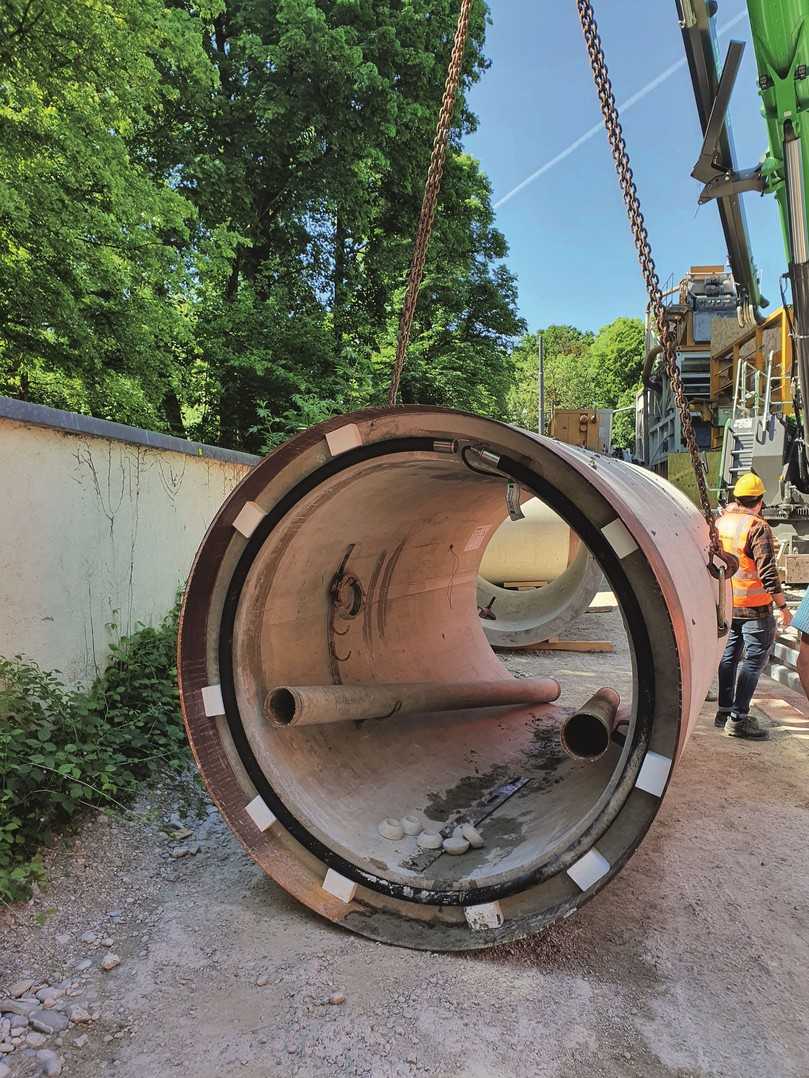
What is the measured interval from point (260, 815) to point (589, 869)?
1.29 metres

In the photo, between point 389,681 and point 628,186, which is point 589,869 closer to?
point 389,681

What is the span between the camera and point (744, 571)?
521cm

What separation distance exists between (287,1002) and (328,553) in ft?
6.47

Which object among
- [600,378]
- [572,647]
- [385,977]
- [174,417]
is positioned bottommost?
[385,977]

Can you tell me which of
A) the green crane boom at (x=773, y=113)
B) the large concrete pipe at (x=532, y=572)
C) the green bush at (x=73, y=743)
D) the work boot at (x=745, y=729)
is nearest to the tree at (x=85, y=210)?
the green bush at (x=73, y=743)

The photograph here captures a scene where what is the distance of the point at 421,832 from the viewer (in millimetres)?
3248

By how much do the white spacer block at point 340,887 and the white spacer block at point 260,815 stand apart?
12.4 inches

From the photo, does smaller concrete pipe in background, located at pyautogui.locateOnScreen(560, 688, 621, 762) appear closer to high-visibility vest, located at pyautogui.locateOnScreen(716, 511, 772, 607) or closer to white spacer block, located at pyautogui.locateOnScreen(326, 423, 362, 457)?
white spacer block, located at pyautogui.locateOnScreen(326, 423, 362, 457)

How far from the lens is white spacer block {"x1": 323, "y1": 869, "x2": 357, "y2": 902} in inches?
108

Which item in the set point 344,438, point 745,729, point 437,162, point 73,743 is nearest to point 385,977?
point 344,438

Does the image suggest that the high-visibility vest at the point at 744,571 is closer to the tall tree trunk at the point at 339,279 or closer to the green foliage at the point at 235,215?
the green foliage at the point at 235,215

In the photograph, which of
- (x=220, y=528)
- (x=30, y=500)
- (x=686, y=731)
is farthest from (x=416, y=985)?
(x=30, y=500)

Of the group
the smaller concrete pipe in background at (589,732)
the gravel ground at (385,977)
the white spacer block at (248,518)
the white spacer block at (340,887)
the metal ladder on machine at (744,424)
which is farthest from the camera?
the metal ladder on machine at (744,424)

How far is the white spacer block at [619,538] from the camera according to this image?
2.40 metres
